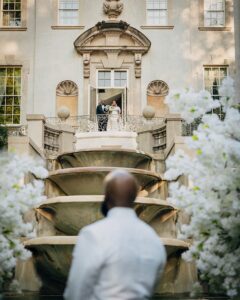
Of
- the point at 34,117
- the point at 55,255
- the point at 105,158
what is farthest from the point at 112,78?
→ the point at 55,255

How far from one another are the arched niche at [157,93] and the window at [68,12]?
3954 millimetres

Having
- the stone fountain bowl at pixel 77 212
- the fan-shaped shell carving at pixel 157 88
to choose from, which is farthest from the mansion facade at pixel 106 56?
the stone fountain bowl at pixel 77 212

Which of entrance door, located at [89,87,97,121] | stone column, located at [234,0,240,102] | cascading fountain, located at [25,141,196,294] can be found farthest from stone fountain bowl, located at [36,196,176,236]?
entrance door, located at [89,87,97,121]

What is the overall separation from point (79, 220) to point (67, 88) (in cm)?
1426

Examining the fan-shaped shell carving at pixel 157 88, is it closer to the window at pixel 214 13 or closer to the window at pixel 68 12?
the window at pixel 214 13

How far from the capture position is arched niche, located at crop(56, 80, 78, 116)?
2564 centimetres

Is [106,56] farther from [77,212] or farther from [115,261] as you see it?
[115,261]

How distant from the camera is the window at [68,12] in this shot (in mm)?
26609

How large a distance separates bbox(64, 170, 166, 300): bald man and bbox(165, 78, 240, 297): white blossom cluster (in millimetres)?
3935

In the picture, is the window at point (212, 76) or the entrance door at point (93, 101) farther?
the window at point (212, 76)

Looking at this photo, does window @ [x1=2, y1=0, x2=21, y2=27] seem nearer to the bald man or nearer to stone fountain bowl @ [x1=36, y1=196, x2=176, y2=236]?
stone fountain bowl @ [x1=36, y1=196, x2=176, y2=236]

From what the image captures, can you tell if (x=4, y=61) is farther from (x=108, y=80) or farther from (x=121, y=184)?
(x=121, y=184)

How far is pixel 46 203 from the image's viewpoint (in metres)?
12.1

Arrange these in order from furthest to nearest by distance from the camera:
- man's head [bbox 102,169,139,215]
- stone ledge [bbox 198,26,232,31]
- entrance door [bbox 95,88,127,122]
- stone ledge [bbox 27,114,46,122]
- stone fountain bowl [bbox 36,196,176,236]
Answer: stone ledge [bbox 198,26,232,31] → entrance door [bbox 95,88,127,122] → stone ledge [bbox 27,114,46,122] → stone fountain bowl [bbox 36,196,176,236] → man's head [bbox 102,169,139,215]
